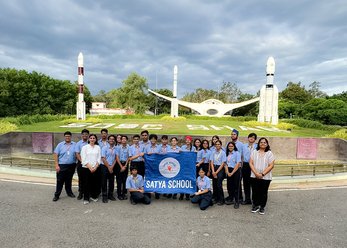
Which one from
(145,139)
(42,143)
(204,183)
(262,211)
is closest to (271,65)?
(42,143)

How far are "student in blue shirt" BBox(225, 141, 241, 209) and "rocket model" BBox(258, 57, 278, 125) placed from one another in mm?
30488

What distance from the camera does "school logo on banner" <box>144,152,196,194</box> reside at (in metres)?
6.93

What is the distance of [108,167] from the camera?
6.96m

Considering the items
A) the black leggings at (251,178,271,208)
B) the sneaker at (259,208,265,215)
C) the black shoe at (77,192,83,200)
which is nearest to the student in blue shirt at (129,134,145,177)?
the black shoe at (77,192,83,200)

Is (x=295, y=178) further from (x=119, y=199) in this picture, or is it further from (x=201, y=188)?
(x=119, y=199)

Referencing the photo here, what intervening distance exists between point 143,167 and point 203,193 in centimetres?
184

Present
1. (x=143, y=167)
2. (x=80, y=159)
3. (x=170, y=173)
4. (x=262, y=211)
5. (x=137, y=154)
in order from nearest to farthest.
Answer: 1. (x=262, y=211)
2. (x=80, y=159)
3. (x=170, y=173)
4. (x=137, y=154)
5. (x=143, y=167)

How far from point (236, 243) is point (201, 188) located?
2.12 meters

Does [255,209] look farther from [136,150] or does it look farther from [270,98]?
[270,98]

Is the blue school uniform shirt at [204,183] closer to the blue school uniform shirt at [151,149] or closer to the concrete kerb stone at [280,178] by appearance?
the blue school uniform shirt at [151,149]

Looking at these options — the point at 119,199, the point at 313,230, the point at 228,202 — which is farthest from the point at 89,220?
the point at 313,230

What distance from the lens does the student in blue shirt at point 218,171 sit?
6.79m

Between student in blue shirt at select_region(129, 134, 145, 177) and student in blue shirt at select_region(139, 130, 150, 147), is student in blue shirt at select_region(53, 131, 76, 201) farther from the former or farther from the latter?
student in blue shirt at select_region(139, 130, 150, 147)

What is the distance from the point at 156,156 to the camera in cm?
711
